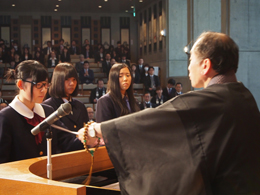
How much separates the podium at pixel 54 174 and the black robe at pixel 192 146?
19 centimetres

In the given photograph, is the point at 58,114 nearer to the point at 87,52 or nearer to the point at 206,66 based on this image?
the point at 206,66

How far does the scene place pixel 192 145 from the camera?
1.20 meters

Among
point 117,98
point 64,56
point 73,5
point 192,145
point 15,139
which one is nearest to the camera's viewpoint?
point 192,145

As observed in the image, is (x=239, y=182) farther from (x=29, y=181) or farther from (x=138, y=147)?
(x=29, y=181)

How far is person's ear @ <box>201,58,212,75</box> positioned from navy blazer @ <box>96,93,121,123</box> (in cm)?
136

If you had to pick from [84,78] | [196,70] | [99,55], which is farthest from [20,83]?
[99,55]

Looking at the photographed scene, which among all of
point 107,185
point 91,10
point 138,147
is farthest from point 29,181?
point 91,10

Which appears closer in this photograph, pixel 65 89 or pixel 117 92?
pixel 65 89

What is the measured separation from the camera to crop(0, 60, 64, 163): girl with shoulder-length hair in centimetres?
183

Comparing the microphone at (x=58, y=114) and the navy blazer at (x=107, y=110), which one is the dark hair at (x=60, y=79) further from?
the microphone at (x=58, y=114)

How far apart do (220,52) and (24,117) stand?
118 cm

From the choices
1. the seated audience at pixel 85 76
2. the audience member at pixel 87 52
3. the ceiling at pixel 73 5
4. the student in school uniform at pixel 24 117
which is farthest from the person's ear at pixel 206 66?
the audience member at pixel 87 52

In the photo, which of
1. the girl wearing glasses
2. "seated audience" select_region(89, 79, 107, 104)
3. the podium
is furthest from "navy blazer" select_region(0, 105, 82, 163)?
"seated audience" select_region(89, 79, 107, 104)

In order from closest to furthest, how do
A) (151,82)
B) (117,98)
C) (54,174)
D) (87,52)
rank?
(54,174), (117,98), (151,82), (87,52)
